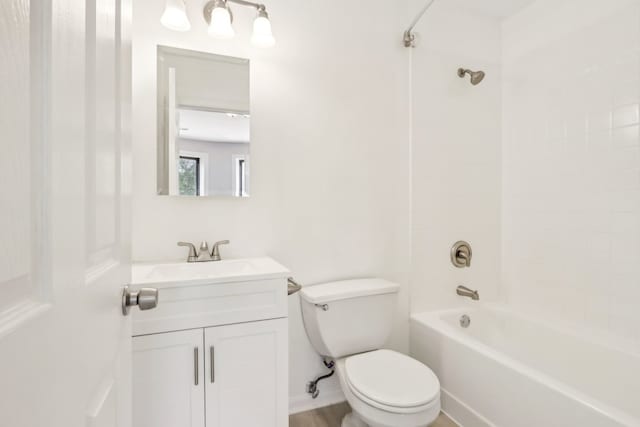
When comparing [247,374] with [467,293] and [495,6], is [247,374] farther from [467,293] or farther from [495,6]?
[495,6]

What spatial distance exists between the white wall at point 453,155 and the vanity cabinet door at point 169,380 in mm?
1316

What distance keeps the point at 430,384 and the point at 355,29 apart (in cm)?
186

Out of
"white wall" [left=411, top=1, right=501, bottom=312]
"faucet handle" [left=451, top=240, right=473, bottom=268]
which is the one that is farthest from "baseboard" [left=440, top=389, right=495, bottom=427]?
"faucet handle" [left=451, top=240, right=473, bottom=268]

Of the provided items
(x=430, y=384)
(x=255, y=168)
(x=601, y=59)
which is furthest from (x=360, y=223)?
(x=601, y=59)

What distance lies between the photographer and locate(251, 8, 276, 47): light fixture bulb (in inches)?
59.3

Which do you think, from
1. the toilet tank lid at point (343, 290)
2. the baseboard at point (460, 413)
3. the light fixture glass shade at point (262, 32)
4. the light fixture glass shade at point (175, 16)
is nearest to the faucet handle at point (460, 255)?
the toilet tank lid at point (343, 290)

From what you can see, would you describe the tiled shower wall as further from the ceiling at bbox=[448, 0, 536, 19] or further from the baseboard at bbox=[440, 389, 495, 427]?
the baseboard at bbox=[440, 389, 495, 427]

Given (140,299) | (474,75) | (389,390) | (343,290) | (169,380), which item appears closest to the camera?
(140,299)

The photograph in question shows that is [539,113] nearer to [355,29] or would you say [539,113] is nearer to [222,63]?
[355,29]

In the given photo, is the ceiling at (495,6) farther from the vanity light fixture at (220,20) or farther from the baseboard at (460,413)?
the baseboard at (460,413)

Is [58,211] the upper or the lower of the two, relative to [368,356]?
upper

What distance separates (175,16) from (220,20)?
0.19 metres

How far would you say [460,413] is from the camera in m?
1.60

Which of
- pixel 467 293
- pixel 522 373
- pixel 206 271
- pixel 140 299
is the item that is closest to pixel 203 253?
pixel 206 271
